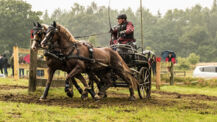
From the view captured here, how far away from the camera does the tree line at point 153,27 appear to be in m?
54.4

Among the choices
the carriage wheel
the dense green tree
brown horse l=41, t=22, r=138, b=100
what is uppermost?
the dense green tree

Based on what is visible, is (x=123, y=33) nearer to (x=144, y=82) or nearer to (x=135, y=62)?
(x=135, y=62)

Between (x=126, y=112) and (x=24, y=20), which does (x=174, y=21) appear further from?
(x=126, y=112)

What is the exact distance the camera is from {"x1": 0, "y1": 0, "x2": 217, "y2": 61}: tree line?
54.4 meters

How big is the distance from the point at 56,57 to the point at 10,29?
47658mm

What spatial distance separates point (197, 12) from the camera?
94438 millimetres

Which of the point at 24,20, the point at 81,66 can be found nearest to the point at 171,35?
the point at 24,20

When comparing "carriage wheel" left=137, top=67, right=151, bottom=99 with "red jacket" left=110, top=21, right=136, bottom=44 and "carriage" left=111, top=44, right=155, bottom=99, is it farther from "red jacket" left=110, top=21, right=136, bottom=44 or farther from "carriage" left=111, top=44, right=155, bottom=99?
"red jacket" left=110, top=21, right=136, bottom=44

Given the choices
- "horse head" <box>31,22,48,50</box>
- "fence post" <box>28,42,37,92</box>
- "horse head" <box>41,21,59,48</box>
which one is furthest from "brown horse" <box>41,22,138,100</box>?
"fence post" <box>28,42,37,92</box>

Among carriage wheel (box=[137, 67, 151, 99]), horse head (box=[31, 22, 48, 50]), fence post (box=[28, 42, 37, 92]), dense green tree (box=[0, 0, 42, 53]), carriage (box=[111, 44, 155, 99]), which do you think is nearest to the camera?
horse head (box=[31, 22, 48, 50])

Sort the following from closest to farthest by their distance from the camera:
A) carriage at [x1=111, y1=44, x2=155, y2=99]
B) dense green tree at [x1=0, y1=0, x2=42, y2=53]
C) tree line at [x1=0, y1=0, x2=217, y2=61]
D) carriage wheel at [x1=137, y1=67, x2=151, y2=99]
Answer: carriage at [x1=111, y1=44, x2=155, y2=99]
carriage wheel at [x1=137, y1=67, x2=151, y2=99]
dense green tree at [x1=0, y1=0, x2=42, y2=53]
tree line at [x1=0, y1=0, x2=217, y2=61]

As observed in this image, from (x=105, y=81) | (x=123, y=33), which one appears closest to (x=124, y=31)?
(x=123, y=33)

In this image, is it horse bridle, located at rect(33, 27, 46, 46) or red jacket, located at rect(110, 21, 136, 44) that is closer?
horse bridle, located at rect(33, 27, 46, 46)

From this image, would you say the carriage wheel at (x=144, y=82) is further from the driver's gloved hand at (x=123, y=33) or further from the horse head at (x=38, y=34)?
A: the horse head at (x=38, y=34)
